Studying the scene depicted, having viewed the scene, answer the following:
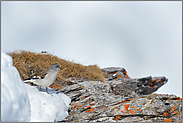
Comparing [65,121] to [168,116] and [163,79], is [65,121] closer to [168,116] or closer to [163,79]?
[168,116]

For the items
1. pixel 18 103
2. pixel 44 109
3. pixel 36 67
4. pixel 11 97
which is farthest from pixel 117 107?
pixel 36 67

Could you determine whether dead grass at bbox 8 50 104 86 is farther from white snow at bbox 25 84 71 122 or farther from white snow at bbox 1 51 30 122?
white snow at bbox 1 51 30 122

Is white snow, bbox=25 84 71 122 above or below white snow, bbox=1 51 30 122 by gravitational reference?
below

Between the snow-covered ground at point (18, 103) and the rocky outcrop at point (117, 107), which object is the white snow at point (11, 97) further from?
the rocky outcrop at point (117, 107)

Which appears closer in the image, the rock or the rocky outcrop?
the rocky outcrop

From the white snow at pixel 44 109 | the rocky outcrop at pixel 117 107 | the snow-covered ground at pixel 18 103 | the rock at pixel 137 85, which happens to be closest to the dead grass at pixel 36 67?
the rocky outcrop at pixel 117 107

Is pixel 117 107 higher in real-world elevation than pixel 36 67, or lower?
lower

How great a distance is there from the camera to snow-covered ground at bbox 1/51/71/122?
3152 millimetres

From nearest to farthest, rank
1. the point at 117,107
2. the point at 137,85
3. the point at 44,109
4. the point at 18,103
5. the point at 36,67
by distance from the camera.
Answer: the point at 18,103 → the point at 44,109 → the point at 117,107 → the point at 36,67 → the point at 137,85

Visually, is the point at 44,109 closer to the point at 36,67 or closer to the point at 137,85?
the point at 36,67

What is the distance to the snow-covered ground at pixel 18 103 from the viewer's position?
10.3ft

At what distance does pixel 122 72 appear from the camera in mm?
14703

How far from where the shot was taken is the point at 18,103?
3.44 meters

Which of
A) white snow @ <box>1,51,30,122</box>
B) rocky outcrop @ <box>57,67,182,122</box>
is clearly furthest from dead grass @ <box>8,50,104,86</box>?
white snow @ <box>1,51,30,122</box>
